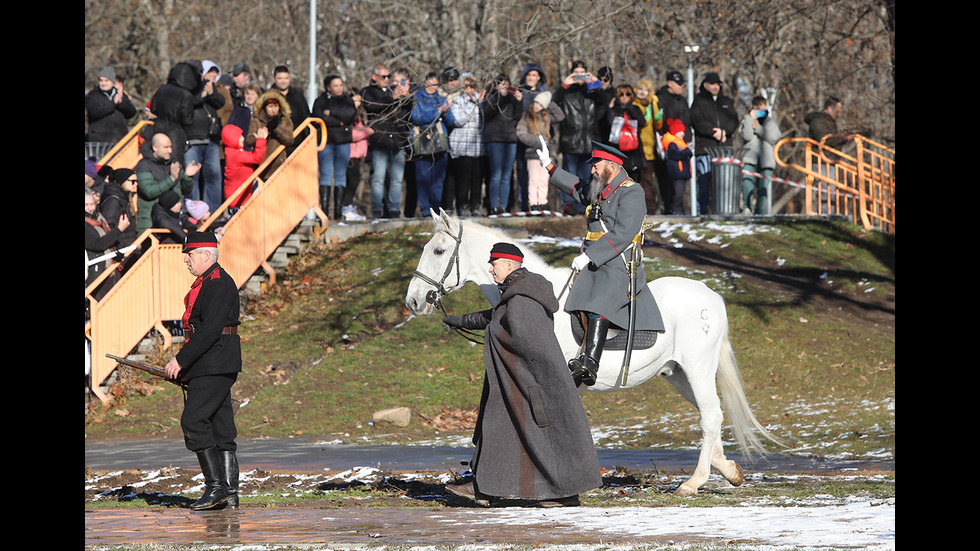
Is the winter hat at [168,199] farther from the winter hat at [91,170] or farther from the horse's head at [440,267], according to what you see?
the horse's head at [440,267]

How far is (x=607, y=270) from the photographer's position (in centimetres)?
1091

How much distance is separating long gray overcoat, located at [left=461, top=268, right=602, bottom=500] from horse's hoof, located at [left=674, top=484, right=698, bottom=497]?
1.04m

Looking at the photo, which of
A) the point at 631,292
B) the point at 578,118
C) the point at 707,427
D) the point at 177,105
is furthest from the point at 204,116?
the point at 707,427

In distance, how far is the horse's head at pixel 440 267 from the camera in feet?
37.4

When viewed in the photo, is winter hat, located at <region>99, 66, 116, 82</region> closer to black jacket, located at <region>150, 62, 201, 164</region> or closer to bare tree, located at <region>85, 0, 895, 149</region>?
black jacket, located at <region>150, 62, 201, 164</region>

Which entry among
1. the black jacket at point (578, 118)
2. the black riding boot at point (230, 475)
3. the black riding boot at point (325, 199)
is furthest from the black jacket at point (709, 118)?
the black riding boot at point (230, 475)

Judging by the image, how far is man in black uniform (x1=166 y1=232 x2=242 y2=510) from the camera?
33.0ft

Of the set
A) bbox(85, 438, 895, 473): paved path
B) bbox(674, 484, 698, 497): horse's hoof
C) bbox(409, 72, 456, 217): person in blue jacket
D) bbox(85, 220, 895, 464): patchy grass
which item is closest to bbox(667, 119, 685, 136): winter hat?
→ bbox(85, 220, 895, 464): patchy grass

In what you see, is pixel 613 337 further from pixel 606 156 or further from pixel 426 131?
pixel 426 131

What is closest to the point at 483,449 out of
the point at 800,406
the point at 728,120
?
the point at 800,406

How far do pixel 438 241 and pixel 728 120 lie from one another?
1207 cm

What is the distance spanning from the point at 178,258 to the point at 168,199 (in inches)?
33.0

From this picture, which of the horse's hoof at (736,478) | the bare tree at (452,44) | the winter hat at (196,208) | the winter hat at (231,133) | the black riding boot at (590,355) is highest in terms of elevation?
the bare tree at (452,44)

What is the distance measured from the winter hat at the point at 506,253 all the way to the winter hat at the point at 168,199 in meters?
9.58
